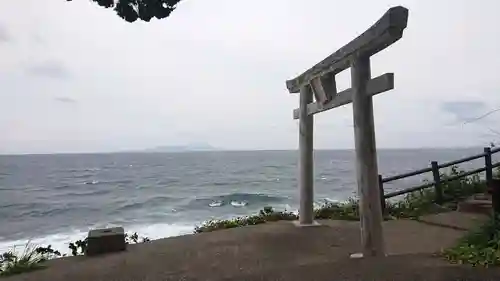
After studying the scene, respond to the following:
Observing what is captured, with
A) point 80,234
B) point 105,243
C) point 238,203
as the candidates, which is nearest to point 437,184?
point 105,243

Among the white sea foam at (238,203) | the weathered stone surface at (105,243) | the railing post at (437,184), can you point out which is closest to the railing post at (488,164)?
the railing post at (437,184)

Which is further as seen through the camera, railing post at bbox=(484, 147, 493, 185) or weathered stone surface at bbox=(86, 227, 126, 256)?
railing post at bbox=(484, 147, 493, 185)

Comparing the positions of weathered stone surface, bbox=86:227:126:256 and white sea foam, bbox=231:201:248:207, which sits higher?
weathered stone surface, bbox=86:227:126:256

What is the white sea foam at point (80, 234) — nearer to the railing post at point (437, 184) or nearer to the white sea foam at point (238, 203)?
the white sea foam at point (238, 203)

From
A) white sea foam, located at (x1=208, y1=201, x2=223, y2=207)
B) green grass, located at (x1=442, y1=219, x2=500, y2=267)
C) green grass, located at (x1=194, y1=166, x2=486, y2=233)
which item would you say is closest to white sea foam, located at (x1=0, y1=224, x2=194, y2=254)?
white sea foam, located at (x1=208, y1=201, x2=223, y2=207)

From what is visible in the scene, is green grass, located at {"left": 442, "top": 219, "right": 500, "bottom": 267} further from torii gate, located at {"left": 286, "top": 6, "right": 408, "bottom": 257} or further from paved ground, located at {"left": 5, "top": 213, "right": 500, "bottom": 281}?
torii gate, located at {"left": 286, "top": 6, "right": 408, "bottom": 257}

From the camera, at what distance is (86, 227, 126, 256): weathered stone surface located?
662 centimetres

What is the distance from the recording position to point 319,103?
7012 millimetres

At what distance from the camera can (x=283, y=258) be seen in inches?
220

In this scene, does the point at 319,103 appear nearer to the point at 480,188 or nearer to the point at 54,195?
the point at 480,188

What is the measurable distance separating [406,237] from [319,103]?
226 cm

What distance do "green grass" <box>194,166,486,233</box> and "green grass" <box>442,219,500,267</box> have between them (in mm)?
3709

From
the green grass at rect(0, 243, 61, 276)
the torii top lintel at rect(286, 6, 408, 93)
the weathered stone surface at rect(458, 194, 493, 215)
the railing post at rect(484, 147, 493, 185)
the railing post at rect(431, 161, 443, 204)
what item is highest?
the torii top lintel at rect(286, 6, 408, 93)

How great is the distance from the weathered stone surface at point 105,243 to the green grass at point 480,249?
4314mm
